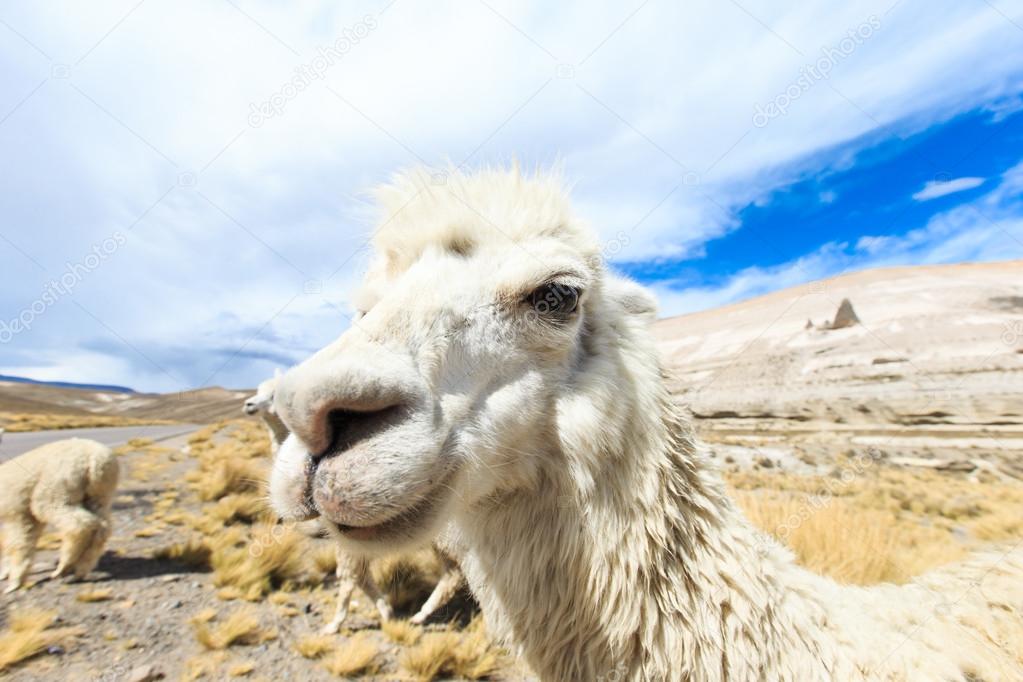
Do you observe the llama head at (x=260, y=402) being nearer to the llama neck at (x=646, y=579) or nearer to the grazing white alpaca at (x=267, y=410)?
the grazing white alpaca at (x=267, y=410)

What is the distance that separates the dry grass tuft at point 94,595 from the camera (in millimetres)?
3812

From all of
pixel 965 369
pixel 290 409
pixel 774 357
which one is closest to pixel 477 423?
pixel 290 409

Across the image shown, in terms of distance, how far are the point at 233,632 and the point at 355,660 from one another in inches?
36.6

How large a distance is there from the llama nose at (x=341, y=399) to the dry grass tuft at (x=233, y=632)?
320cm

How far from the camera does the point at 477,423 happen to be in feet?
4.95

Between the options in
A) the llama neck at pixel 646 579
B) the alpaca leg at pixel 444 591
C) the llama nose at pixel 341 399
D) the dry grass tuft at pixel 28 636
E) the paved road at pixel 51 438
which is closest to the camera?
the llama nose at pixel 341 399

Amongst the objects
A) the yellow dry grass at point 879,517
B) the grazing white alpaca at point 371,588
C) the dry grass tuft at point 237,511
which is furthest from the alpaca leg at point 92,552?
the yellow dry grass at point 879,517

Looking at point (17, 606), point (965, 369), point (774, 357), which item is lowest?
point (17, 606)

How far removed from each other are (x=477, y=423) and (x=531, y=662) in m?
0.86

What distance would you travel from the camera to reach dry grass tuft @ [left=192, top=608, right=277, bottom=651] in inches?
133

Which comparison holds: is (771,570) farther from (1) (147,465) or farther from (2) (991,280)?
(2) (991,280)

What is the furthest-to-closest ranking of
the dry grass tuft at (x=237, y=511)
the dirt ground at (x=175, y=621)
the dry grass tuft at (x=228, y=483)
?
the dry grass tuft at (x=228, y=483) → the dry grass tuft at (x=237, y=511) → the dirt ground at (x=175, y=621)

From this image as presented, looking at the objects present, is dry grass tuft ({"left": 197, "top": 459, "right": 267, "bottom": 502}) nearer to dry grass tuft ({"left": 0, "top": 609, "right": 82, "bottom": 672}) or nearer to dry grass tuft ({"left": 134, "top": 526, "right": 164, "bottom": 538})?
dry grass tuft ({"left": 134, "top": 526, "right": 164, "bottom": 538})

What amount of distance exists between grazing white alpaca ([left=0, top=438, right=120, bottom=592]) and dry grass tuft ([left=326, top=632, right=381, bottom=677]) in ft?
8.33
